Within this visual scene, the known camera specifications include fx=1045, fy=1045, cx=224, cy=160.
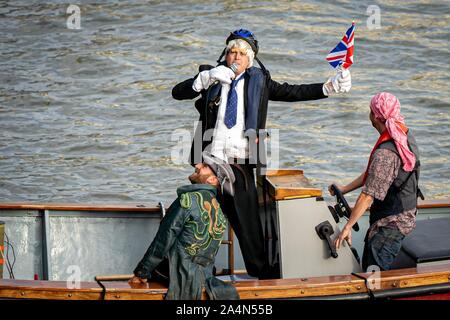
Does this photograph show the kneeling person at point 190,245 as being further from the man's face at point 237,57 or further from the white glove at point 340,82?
the white glove at point 340,82

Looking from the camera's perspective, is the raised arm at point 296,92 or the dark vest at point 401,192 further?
the raised arm at point 296,92

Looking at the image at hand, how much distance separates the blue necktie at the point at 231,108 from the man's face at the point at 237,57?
0.12 m

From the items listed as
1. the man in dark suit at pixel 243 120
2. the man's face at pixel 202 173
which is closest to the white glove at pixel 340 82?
the man in dark suit at pixel 243 120

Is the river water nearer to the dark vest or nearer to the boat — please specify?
the boat

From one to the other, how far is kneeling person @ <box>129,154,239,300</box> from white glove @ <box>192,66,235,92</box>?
1.95 ft

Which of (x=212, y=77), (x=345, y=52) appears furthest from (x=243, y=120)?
(x=345, y=52)

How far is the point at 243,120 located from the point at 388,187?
3.49ft

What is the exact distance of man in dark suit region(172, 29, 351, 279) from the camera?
22.7 feet

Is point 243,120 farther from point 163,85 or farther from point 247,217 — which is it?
point 163,85

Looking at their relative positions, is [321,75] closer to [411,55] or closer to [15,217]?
[411,55]

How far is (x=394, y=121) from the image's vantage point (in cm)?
663

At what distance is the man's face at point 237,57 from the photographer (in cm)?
689

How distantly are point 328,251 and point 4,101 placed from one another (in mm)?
8741

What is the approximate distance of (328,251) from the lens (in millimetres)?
6828
